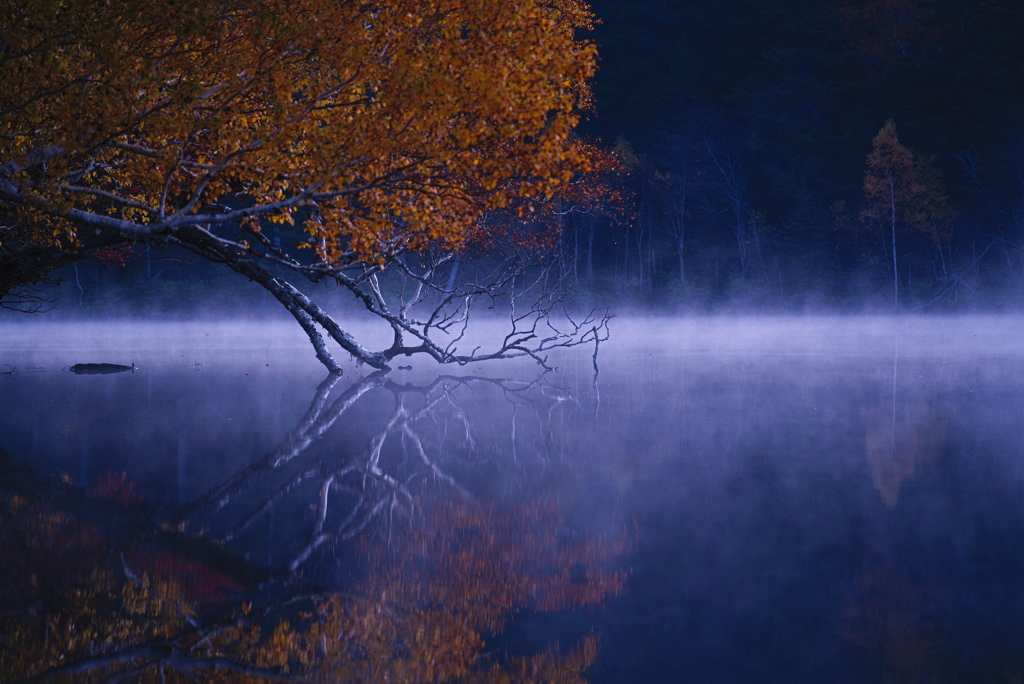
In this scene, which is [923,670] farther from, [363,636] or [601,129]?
[601,129]

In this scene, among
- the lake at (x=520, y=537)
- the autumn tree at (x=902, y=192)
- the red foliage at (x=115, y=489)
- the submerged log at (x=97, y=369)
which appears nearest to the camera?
the lake at (x=520, y=537)

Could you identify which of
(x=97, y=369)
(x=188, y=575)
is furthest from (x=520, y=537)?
(x=97, y=369)

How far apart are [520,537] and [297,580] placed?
1.65 meters

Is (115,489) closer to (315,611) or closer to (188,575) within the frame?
(188,575)

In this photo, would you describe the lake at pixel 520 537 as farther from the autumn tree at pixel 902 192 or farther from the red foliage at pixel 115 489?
the autumn tree at pixel 902 192

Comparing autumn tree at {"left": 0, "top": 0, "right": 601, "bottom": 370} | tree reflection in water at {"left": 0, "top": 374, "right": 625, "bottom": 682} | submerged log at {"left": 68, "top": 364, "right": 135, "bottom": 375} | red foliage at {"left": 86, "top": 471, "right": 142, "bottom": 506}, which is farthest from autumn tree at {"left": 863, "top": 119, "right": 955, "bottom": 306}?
red foliage at {"left": 86, "top": 471, "right": 142, "bottom": 506}

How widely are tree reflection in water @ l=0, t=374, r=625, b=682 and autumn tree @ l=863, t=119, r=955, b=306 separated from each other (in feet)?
145

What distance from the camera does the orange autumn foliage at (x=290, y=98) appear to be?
30.8 feet

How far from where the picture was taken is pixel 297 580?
5.48 meters

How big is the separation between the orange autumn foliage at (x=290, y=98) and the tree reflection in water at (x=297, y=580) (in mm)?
3599

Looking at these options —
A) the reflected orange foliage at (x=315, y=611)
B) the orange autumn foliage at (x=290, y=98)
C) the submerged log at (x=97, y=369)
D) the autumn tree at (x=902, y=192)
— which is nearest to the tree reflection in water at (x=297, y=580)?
the reflected orange foliage at (x=315, y=611)

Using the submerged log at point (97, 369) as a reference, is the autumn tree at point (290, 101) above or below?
above

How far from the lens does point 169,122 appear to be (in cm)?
999

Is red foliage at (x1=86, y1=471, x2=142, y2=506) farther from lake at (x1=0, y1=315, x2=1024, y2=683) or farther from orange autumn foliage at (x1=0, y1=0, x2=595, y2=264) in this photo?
orange autumn foliage at (x1=0, y1=0, x2=595, y2=264)
